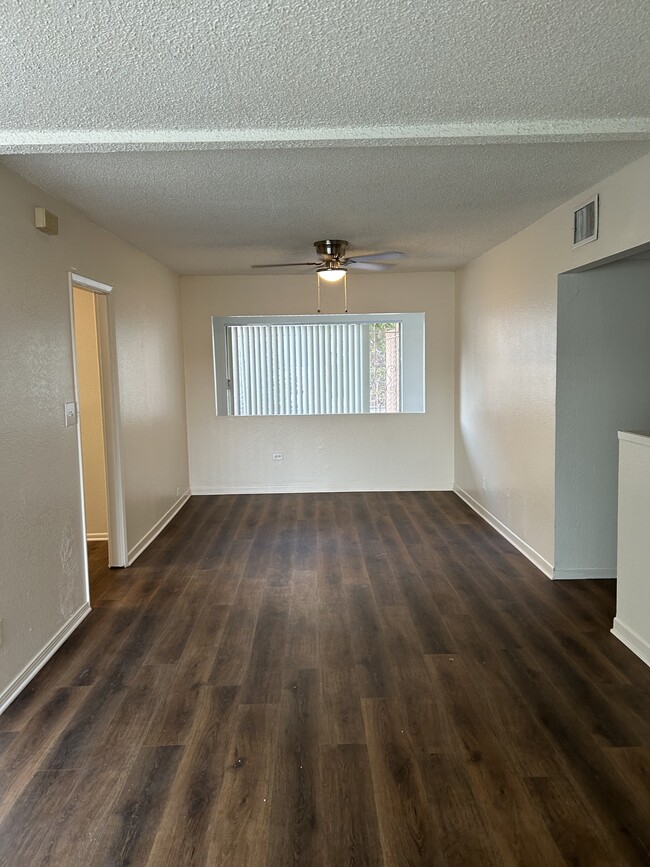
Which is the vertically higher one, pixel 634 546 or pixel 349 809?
pixel 634 546

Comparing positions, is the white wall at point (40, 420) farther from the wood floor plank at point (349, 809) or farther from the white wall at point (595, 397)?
the white wall at point (595, 397)

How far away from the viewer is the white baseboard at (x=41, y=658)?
2519 mm

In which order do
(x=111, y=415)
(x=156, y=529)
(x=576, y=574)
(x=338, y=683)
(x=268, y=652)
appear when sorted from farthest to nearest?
1. (x=156, y=529)
2. (x=111, y=415)
3. (x=576, y=574)
4. (x=268, y=652)
5. (x=338, y=683)

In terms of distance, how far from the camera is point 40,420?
293cm

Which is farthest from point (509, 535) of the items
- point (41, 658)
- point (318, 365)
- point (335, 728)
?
point (41, 658)

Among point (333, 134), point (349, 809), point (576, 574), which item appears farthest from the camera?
point (576, 574)

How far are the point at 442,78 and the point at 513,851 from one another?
2.41m

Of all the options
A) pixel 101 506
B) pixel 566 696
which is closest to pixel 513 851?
pixel 566 696

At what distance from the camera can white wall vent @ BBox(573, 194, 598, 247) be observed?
10.5ft

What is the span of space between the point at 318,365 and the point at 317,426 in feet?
2.30

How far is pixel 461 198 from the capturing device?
342cm

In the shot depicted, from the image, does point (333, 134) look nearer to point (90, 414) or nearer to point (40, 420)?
point (40, 420)

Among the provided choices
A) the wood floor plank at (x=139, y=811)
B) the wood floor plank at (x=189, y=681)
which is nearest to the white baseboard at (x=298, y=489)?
the wood floor plank at (x=189, y=681)

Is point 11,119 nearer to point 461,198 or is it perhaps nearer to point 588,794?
Result: point 461,198
